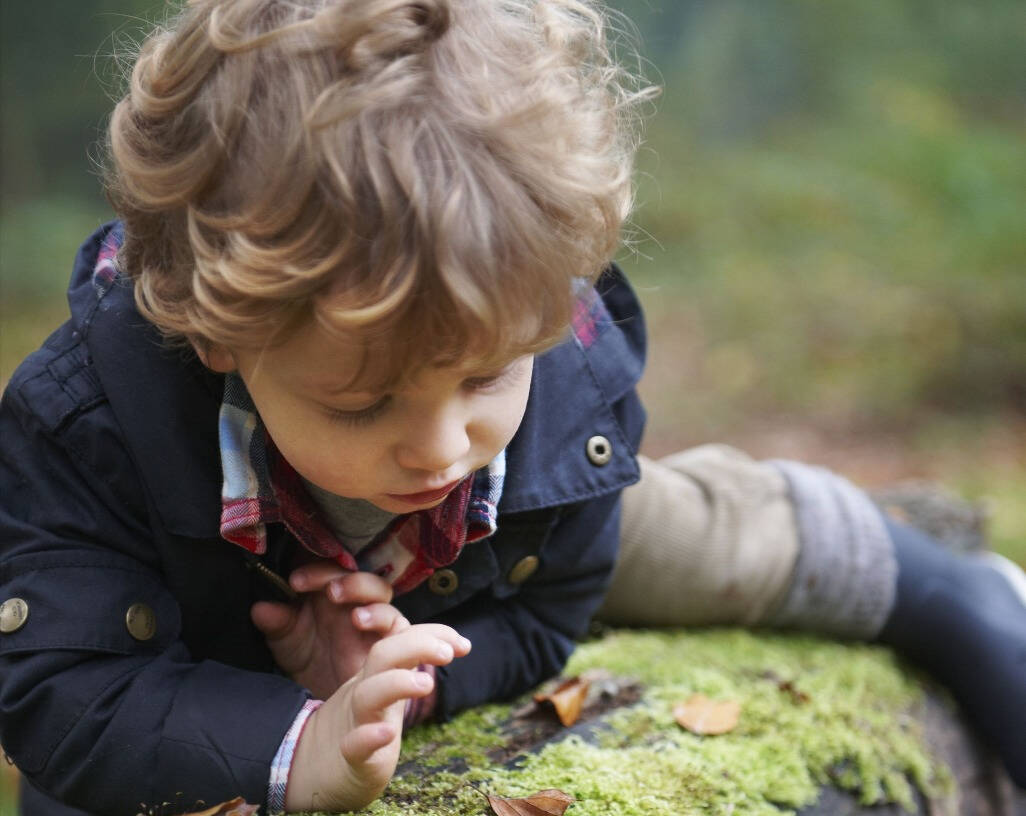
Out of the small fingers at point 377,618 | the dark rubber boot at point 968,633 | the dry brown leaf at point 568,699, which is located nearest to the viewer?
the small fingers at point 377,618

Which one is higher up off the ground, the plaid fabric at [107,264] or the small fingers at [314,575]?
the plaid fabric at [107,264]

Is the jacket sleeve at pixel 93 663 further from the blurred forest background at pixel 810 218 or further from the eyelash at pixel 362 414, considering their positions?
the blurred forest background at pixel 810 218

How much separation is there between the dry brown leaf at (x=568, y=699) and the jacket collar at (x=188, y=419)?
0.41 m

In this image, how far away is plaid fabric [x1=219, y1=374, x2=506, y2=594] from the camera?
5.41 ft

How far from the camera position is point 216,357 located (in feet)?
5.07

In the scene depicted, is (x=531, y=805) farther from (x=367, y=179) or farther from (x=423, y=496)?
(x=367, y=179)

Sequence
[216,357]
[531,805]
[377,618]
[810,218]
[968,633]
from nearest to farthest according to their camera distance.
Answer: [216,357] → [531,805] → [377,618] → [968,633] → [810,218]

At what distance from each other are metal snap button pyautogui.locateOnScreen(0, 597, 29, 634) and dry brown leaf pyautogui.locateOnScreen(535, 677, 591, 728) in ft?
3.04

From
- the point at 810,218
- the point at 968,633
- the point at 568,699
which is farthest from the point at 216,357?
the point at 810,218

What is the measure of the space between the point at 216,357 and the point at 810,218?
5756 millimetres

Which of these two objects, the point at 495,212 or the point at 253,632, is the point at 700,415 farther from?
the point at 495,212

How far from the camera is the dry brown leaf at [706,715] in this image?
2043mm

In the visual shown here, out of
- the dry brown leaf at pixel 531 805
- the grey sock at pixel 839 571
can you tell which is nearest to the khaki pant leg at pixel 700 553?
the grey sock at pixel 839 571

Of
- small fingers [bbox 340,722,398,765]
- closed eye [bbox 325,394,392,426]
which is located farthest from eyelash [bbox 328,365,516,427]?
small fingers [bbox 340,722,398,765]
